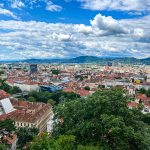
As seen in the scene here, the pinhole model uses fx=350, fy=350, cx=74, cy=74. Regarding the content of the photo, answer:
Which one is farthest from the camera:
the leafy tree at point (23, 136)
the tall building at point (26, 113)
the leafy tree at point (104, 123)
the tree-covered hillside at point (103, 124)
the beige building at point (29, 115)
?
the tall building at point (26, 113)

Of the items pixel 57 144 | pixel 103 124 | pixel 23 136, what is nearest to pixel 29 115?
pixel 23 136

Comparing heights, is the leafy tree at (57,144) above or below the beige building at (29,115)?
above

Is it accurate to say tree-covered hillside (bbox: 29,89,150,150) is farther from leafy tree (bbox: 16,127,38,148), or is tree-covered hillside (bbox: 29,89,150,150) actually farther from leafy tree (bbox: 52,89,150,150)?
leafy tree (bbox: 16,127,38,148)

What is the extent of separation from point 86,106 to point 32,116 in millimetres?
28228

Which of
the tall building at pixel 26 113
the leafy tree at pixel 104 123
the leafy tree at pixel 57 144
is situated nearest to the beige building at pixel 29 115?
the tall building at pixel 26 113

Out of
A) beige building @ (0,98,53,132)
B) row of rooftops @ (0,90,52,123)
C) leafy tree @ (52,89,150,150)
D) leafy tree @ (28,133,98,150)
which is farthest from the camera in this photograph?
row of rooftops @ (0,90,52,123)

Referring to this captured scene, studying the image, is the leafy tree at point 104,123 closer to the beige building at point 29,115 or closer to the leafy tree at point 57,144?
the leafy tree at point 57,144

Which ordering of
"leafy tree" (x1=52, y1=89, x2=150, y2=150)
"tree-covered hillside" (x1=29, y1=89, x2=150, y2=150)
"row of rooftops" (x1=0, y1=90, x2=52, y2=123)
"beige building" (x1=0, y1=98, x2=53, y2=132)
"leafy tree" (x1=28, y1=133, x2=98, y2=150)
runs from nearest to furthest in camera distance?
"leafy tree" (x1=28, y1=133, x2=98, y2=150) < "tree-covered hillside" (x1=29, y1=89, x2=150, y2=150) < "leafy tree" (x1=52, y1=89, x2=150, y2=150) < "beige building" (x1=0, y1=98, x2=53, y2=132) < "row of rooftops" (x1=0, y1=90, x2=52, y2=123)

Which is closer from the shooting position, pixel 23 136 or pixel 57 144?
pixel 57 144

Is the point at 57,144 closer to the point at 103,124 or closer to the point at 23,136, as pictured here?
the point at 103,124

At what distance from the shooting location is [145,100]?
3332 inches

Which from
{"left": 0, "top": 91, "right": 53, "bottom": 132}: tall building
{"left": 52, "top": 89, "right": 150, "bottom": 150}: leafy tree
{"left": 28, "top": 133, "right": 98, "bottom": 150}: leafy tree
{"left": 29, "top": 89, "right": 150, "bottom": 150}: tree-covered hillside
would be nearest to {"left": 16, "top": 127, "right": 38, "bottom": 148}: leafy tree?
{"left": 0, "top": 91, "right": 53, "bottom": 132}: tall building

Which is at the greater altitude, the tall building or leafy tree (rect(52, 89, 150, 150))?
leafy tree (rect(52, 89, 150, 150))

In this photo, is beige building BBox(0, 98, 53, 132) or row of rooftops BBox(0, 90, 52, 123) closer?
beige building BBox(0, 98, 53, 132)
